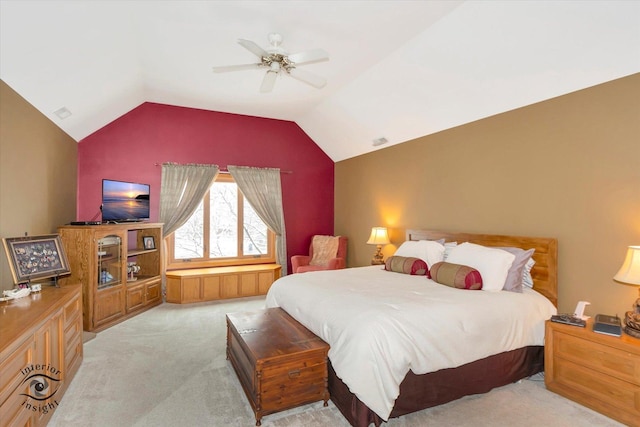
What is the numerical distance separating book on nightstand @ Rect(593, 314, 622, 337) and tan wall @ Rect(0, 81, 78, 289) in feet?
15.3

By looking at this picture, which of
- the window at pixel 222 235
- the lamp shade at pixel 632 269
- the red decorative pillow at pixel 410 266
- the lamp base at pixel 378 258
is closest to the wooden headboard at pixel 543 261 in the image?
the lamp shade at pixel 632 269

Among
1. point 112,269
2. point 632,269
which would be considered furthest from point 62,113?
point 632,269

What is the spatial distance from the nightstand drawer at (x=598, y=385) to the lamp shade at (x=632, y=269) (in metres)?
0.69

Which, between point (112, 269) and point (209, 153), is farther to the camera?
point (209, 153)

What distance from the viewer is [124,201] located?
471 centimetres

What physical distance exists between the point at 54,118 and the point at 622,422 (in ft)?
19.2

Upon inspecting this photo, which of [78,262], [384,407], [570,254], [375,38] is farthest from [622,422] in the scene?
[78,262]

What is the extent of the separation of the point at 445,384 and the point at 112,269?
4105 mm

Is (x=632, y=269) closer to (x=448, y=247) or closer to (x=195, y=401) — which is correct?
(x=448, y=247)

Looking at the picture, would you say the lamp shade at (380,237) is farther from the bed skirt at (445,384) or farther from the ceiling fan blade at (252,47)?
the ceiling fan blade at (252,47)

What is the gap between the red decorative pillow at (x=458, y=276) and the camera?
2.93m

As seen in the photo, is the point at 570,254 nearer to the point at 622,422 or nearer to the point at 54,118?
the point at 622,422

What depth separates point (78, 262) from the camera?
382 centimetres

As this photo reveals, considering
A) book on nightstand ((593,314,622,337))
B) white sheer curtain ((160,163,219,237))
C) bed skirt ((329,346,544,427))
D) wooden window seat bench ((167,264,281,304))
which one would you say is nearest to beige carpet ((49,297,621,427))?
bed skirt ((329,346,544,427))
